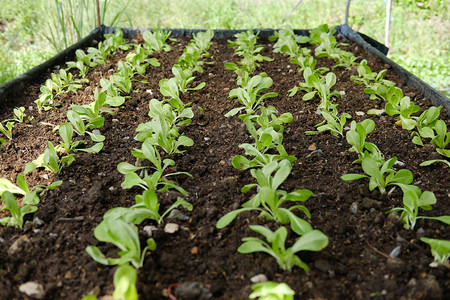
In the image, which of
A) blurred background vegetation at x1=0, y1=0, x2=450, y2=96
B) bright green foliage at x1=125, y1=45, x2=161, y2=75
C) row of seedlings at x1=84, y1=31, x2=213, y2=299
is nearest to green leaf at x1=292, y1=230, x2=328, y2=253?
row of seedlings at x1=84, y1=31, x2=213, y2=299

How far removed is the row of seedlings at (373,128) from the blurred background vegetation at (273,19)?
7.56ft

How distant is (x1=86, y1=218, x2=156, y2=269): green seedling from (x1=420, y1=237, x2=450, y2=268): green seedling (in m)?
0.78

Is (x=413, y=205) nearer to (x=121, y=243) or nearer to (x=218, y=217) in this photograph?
(x=218, y=217)

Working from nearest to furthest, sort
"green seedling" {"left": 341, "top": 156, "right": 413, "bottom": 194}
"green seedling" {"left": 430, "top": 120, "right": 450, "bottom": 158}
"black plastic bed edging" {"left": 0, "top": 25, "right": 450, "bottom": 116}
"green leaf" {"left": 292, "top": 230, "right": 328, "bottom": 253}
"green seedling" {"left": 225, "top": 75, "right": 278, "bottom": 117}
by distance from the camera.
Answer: "green leaf" {"left": 292, "top": 230, "right": 328, "bottom": 253}
"green seedling" {"left": 341, "top": 156, "right": 413, "bottom": 194}
"green seedling" {"left": 430, "top": 120, "right": 450, "bottom": 158}
"green seedling" {"left": 225, "top": 75, "right": 278, "bottom": 117}
"black plastic bed edging" {"left": 0, "top": 25, "right": 450, "bottom": 116}

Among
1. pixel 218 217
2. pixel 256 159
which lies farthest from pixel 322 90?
pixel 218 217

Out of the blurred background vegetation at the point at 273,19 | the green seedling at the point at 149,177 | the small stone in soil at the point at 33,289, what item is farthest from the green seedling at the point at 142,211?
the blurred background vegetation at the point at 273,19

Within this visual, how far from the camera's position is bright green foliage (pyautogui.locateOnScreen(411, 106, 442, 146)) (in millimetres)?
1854

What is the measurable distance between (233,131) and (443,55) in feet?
13.0

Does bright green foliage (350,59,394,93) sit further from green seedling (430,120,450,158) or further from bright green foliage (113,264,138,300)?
bright green foliage (113,264,138,300)

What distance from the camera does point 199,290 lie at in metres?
1.06

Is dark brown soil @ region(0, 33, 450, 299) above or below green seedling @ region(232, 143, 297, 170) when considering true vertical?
below

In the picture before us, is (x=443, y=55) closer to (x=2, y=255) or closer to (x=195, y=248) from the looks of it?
(x=195, y=248)

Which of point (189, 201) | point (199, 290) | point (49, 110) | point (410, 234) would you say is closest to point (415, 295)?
point (410, 234)

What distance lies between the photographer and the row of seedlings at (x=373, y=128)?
1315mm
